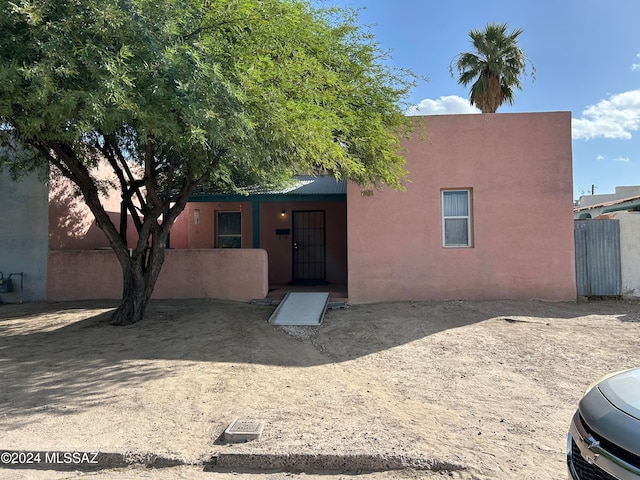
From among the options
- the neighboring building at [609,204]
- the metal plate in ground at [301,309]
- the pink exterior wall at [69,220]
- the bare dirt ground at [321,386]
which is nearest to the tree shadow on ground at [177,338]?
the bare dirt ground at [321,386]

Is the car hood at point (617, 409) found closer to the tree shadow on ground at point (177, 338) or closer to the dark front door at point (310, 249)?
the tree shadow on ground at point (177, 338)

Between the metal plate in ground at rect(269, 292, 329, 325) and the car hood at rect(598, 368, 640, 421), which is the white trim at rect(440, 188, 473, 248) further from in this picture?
the car hood at rect(598, 368, 640, 421)

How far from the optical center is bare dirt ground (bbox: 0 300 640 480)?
11.8 feet

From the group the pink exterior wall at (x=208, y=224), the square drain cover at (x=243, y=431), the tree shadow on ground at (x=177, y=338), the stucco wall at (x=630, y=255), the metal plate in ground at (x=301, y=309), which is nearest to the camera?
the square drain cover at (x=243, y=431)

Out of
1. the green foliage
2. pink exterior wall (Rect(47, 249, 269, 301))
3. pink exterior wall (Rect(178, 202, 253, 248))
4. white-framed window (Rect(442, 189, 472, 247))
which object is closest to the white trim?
white-framed window (Rect(442, 189, 472, 247))

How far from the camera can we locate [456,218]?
10.5 meters

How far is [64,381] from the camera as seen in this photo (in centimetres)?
557

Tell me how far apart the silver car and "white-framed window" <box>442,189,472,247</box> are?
7711mm

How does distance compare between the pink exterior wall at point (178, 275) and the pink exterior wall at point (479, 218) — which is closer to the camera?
the pink exterior wall at point (479, 218)

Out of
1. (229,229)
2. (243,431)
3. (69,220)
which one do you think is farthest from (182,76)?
(229,229)

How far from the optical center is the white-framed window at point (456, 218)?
10469 mm

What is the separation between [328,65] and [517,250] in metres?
6.35

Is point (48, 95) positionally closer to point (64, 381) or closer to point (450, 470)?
point (64, 381)

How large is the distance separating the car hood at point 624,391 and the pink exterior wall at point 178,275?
8.84 m
